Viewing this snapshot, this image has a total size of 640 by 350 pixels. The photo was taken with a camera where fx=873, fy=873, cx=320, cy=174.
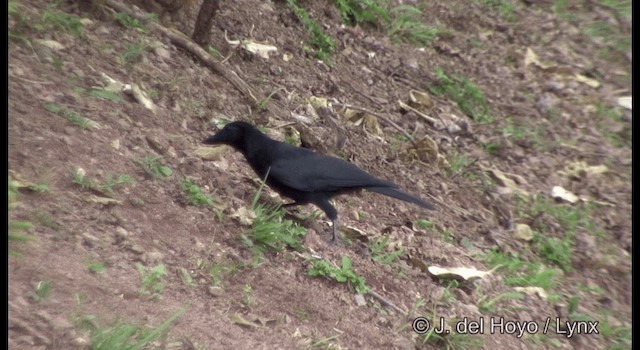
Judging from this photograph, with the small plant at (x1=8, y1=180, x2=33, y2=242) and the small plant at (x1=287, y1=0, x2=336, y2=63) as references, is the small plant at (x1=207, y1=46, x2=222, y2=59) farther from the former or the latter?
the small plant at (x1=8, y1=180, x2=33, y2=242)

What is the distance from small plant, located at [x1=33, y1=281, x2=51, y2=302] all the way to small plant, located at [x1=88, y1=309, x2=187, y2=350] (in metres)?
0.19

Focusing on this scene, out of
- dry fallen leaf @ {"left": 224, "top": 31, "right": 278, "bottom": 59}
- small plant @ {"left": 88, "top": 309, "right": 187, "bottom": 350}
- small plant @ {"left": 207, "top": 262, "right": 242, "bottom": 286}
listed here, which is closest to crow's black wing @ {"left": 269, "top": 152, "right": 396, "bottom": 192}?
small plant @ {"left": 207, "top": 262, "right": 242, "bottom": 286}

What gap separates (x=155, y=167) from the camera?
14.6 ft

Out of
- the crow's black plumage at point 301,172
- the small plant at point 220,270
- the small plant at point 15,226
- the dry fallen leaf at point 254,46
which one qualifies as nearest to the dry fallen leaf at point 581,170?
the dry fallen leaf at point 254,46

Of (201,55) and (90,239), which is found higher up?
(90,239)

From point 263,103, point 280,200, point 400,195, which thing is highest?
point 400,195

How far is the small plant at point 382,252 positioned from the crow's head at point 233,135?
0.96 meters

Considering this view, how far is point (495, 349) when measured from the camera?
14.7ft

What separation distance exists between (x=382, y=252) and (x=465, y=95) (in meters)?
3.15

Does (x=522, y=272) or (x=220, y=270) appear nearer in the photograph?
(x=220, y=270)

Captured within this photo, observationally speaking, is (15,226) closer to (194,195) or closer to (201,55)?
(194,195)

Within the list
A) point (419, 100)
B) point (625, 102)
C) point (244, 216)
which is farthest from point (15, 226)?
point (625, 102)

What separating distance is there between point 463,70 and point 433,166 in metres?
2.15

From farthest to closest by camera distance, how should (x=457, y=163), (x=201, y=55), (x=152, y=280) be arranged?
(x=457, y=163) → (x=201, y=55) → (x=152, y=280)
